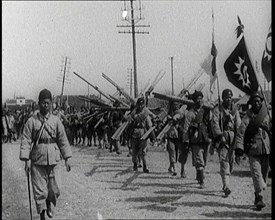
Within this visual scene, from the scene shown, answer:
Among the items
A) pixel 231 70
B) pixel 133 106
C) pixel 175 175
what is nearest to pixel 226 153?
pixel 231 70

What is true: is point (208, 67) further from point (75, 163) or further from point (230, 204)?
point (75, 163)

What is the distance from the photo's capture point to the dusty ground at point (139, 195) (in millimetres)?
6121

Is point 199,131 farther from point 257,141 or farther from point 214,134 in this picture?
point 257,141

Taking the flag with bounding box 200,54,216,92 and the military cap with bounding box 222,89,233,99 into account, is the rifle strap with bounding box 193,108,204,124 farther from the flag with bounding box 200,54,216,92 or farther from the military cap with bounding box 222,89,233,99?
the military cap with bounding box 222,89,233,99

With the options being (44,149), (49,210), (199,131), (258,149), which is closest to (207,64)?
(199,131)

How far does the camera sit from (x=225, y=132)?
284 inches

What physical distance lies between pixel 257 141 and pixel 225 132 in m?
1.03

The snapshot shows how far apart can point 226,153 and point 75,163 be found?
19.7 ft

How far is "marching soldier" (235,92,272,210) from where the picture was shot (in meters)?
6.14

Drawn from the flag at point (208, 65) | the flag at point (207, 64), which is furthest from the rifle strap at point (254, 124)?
the flag at point (207, 64)

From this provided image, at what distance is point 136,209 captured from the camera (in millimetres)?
6375

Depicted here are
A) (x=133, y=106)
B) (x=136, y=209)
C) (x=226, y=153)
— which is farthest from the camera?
(x=133, y=106)

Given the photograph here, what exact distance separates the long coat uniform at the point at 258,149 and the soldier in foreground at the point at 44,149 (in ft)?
8.74

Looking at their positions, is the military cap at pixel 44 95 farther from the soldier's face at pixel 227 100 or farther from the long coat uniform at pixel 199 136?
the long coat uniform at pixel 199 136
